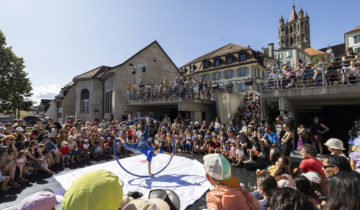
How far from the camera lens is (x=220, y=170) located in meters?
1.73

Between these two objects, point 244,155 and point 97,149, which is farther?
point 97,149

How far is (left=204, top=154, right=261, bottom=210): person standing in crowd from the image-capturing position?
1.68 meters

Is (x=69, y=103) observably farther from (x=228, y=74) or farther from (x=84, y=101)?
(x=228, y=74)

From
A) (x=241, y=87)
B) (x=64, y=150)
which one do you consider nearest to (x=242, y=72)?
(x=241, y=87)

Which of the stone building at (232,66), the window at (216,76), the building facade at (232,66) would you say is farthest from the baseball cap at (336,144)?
the window at (216,76)

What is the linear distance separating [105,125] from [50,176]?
5.73 m

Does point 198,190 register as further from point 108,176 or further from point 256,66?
point 256,66

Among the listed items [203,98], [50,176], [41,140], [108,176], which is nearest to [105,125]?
[41,140]

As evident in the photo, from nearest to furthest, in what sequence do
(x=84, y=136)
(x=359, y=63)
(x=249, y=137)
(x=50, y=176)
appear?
(x=50, y=176) < (x=359, y=63) < (x=249, y=137) < (x=84, y=136)

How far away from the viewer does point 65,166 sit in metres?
7.81

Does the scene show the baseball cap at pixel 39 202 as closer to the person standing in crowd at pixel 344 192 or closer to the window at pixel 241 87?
the person standing in crowd at pixel 344 192

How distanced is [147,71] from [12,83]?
588 inches

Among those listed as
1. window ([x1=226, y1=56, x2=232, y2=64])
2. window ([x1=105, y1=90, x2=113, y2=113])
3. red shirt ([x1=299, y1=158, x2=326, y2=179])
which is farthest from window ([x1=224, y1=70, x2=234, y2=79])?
red shirt ([x1=299, y1=158, x2=326, y2=179])

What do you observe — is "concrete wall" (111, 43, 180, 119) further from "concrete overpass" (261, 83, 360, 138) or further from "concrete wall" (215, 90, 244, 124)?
"concrete overpass" (261, 83, 360, 138)
